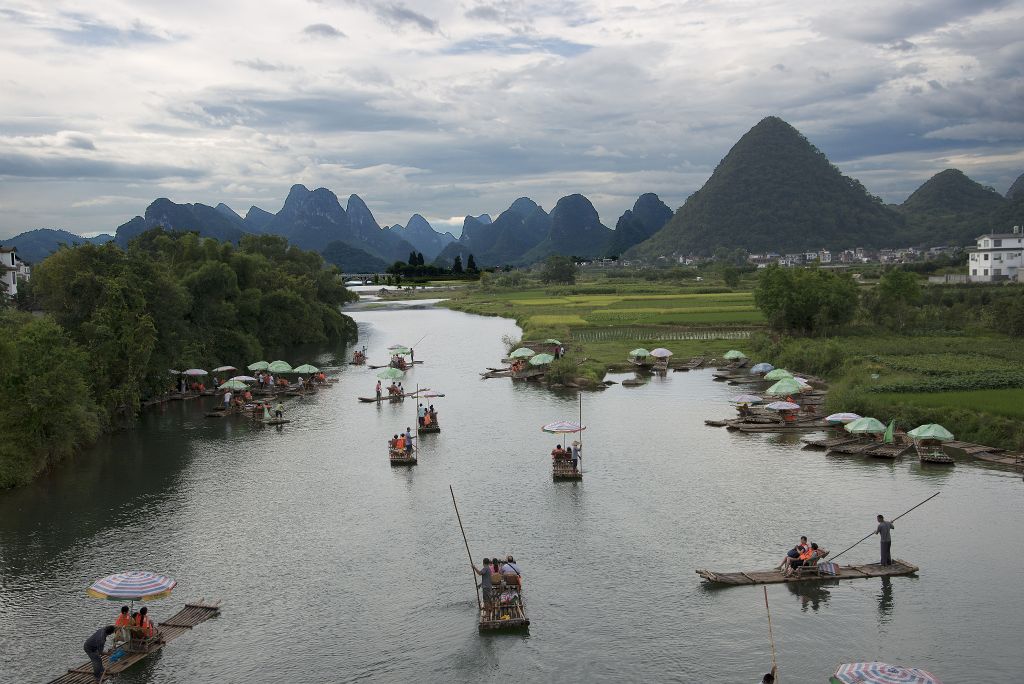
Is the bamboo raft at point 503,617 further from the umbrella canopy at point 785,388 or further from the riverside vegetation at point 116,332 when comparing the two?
the umbrella canopy at point 785,388

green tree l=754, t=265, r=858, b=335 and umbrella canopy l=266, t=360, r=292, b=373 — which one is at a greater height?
green tree l=754, t=265, r=858, b=335

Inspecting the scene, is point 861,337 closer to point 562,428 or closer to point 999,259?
point 562,428

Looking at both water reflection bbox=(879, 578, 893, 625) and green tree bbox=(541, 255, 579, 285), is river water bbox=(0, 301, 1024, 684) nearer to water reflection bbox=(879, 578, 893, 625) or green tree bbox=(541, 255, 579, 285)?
water reflection bbox=(879, 578, 893, 625)

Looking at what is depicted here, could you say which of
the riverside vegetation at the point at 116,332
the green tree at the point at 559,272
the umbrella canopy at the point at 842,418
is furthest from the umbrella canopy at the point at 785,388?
the green tree at the point at 559,272

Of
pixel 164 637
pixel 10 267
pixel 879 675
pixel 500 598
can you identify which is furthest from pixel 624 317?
pixel 879 675

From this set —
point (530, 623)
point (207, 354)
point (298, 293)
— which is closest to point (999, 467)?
point (530, 623)

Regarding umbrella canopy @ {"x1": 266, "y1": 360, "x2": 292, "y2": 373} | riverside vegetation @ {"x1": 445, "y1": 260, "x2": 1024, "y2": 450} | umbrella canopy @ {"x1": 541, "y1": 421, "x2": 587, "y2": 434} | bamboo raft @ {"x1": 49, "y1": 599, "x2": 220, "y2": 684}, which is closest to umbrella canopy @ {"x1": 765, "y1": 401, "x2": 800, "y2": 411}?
riverside vegetation @ {"x1": 445, "y1": 260, "x2": 1024, "y2": 450}
